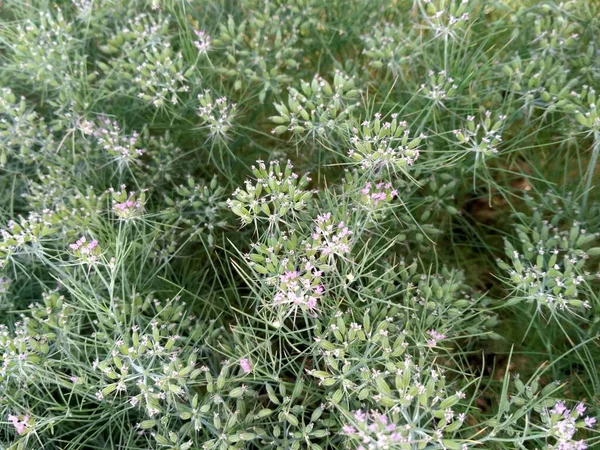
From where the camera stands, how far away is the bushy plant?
1251 millimetres

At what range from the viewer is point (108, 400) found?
1.38 m

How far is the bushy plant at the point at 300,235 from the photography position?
1251 mm

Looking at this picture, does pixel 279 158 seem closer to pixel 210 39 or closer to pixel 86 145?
pixel 210 39

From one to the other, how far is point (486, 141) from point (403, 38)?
52 centimetres

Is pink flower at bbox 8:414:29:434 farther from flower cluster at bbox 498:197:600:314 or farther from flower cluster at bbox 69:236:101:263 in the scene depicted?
flower cluster at bbox 498:197:600:314

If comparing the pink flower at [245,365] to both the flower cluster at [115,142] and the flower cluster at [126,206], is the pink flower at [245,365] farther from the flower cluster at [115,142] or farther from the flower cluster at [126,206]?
the flower cluster at [115,142]

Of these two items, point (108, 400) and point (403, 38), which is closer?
point (108, 400)

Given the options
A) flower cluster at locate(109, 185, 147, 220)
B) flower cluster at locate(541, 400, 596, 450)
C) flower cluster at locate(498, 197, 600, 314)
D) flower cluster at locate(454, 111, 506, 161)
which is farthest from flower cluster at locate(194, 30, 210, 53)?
flower cluster at locate(541, 400, 596, 450)

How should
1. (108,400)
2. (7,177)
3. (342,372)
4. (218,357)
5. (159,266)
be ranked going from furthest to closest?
(7,177) → (159,266) → (218,357) → (108,400) → (342,372)

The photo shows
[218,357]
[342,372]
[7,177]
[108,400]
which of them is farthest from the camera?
[7,177]

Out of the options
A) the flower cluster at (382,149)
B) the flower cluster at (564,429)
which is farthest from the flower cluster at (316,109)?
the flower cluster at (564,429)

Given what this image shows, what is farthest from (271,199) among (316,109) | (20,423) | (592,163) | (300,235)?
(592,163)

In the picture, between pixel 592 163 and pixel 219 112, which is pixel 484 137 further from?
pixel 219 112

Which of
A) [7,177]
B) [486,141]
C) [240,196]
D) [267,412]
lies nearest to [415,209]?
[486,141]
